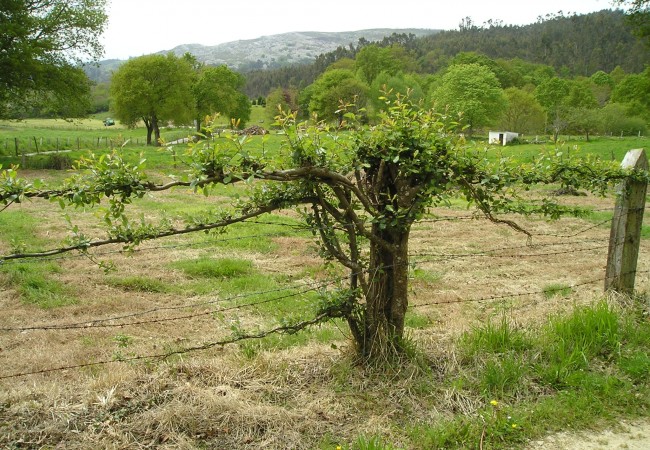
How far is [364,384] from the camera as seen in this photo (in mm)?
4504

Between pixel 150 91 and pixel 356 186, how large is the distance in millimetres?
56885

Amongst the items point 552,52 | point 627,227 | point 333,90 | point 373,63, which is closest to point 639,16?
point 627,227

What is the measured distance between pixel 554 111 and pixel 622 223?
7860cm

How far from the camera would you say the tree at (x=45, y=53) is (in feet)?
99.7

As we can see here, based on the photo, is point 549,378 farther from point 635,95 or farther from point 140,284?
point 635,95

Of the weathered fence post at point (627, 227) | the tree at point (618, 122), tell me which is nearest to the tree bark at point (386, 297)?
the weathered fence post at point (627, 227)

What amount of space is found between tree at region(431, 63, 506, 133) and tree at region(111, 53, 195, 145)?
106ft

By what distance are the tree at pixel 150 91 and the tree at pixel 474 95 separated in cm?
3230

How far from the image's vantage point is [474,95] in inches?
2591

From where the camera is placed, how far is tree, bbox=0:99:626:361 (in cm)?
382

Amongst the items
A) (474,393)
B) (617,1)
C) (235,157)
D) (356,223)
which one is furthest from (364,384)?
(617,1)

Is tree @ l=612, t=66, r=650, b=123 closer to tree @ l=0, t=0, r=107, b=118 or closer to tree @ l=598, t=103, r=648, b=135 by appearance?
tree @ l=598, t=103, r=648, b=135

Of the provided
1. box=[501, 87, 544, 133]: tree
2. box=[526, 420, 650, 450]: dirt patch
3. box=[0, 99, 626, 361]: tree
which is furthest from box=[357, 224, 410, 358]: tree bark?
box=[501, 87, 544, 133]: tree

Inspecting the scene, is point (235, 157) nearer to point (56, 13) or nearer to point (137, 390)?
point (137, 390)
